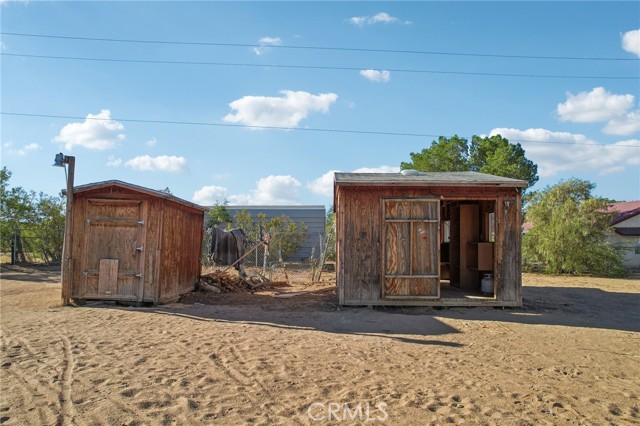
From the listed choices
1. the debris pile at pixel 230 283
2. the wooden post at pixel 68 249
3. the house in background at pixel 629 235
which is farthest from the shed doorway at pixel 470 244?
the house in background at pixel 629 235

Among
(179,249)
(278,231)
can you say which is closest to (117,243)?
(179,249)

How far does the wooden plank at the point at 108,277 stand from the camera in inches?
382

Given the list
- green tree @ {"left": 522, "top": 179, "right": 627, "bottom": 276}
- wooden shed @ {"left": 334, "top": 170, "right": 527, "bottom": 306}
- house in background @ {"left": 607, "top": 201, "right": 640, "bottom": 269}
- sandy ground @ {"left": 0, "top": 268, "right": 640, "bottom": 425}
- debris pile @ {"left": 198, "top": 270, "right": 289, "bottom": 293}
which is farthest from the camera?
house in background @ {"left": 607, "top": 201, "right": 640, "bottom": 269}

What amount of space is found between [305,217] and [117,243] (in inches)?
613

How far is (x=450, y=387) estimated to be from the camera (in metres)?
4.59

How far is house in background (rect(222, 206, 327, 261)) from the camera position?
24.2 m

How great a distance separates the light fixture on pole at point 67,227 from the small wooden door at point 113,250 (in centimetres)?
30

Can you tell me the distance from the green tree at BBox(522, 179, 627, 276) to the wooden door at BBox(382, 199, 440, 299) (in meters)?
12.3

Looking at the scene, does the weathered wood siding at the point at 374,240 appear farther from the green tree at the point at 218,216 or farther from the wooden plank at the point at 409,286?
the green tree at the point at 218,216

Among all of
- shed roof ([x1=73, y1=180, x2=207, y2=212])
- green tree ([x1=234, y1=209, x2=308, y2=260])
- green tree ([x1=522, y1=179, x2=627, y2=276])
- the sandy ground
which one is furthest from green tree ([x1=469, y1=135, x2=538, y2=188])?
shed roof ([x1=73, y1=180, x2=207, y2=212])

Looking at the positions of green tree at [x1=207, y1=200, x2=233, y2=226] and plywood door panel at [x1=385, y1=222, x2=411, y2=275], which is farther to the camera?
green tree at [x1=207, y1=200, x2=233, y2=226]

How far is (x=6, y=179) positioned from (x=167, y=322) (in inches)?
666

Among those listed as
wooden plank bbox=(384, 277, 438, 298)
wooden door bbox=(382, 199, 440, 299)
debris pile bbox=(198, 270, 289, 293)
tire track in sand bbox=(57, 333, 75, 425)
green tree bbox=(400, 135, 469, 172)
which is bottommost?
tire track in sand bbox=(57, 333, 75, 425)

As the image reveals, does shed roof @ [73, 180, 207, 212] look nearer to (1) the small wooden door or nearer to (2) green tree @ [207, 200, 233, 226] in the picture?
(1) the small wooden door
